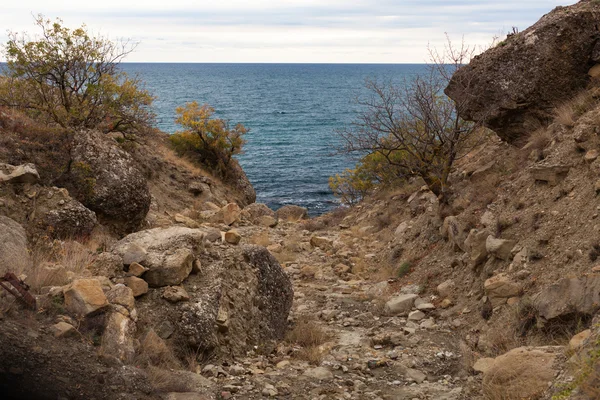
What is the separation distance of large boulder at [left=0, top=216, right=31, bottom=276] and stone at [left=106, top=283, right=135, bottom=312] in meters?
1.22

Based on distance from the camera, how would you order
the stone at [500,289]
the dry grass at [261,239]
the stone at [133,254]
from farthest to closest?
1. the dry grass at [261,239]
2. the stone at [500,289]
3. the stone at [133,254]

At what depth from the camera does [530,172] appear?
1134cm

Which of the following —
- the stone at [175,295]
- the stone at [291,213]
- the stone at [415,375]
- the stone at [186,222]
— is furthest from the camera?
the stone at [291,213]

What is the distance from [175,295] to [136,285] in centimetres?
58

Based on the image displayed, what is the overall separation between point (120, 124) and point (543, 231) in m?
15.8

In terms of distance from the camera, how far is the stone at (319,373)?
24.5ft

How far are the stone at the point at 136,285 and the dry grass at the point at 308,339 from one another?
246cm

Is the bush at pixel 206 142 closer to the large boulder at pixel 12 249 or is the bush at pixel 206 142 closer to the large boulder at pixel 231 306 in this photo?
the large boulder at pixel 231 306


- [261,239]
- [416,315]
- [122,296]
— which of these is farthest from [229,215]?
[122,296]

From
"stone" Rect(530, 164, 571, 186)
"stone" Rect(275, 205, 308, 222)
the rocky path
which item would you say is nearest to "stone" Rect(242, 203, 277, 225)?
"stone" Rect(275, 205, 308, 222)

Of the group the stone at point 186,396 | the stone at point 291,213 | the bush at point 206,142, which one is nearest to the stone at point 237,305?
the stone at point 186,396

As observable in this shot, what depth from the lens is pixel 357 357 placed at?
8.30 metres

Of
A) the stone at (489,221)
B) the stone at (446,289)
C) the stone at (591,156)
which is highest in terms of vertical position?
the stone at (591,156)

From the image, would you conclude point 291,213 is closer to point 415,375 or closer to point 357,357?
point 357,357
